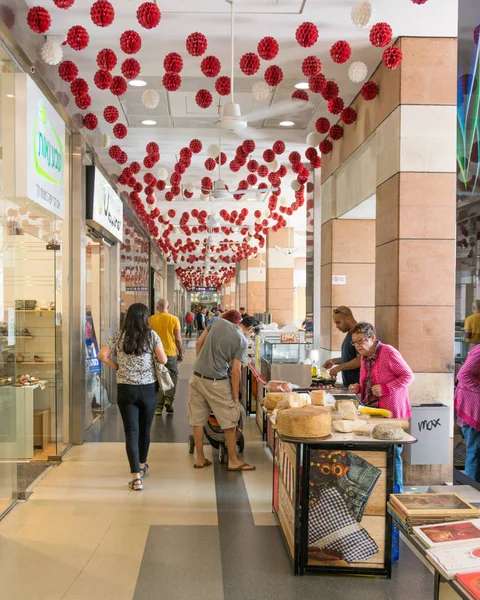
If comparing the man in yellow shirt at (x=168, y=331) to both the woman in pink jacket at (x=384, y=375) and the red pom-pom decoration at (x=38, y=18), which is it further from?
the red pom-pom decoration at (x=38, y=18)

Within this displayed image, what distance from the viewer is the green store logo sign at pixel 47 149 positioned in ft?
17.1

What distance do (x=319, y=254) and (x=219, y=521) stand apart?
663cm

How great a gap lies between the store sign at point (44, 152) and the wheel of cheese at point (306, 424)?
2669 millimetres

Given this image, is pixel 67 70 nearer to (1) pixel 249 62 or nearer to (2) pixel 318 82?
(1) pixel 249 62

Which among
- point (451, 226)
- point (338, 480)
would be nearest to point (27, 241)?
point (338, 480)

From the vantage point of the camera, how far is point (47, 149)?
5.58 m

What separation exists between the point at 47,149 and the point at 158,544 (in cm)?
347

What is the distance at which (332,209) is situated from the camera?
354 inches

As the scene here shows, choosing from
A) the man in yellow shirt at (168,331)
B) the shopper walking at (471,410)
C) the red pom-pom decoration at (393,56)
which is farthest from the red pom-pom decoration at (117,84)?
the man in yellow shirt at (168,331)

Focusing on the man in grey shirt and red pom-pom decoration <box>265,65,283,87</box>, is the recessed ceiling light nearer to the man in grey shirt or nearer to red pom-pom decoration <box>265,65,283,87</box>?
red pom-pom decoration <box>265,65,283,87</box>

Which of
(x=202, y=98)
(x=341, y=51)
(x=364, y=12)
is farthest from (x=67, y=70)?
(x=364, y=12)

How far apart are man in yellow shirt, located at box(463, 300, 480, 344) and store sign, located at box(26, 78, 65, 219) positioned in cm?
357

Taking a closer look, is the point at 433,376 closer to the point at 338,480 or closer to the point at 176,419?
the point at 338,480

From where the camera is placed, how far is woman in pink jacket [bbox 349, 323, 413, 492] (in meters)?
4.72
